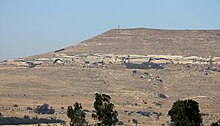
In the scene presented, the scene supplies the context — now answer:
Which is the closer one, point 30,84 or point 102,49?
point 30,84

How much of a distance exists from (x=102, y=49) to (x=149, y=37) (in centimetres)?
1992

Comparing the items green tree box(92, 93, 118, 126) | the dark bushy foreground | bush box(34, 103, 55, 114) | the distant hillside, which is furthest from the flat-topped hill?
green tree box(92, 93, 118, 126)

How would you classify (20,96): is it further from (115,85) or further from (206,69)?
(206,69)

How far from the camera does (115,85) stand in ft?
476

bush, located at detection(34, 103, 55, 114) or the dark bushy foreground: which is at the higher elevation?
bush, located at detection(34, 103, 55, 114)

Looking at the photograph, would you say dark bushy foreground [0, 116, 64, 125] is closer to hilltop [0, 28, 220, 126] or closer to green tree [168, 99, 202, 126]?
hilltop [0, 28, 220, 126]

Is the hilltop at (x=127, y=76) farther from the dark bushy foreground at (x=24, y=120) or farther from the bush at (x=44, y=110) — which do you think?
the dark bushy foreground at (x=24, y=120)

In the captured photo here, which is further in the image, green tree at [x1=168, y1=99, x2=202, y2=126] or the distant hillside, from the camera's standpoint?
the distant hillside

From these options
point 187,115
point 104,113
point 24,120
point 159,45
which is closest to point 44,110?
point 24,120

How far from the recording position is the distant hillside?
17988 centimetres

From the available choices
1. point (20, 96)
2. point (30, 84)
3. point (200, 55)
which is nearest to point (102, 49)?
point (200, 55)

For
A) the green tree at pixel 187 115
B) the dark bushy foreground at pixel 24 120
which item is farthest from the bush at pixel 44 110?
the green tree at pixel 187 115

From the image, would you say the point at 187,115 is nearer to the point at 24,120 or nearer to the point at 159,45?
the point at 24,120

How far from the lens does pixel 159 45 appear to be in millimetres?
186375
